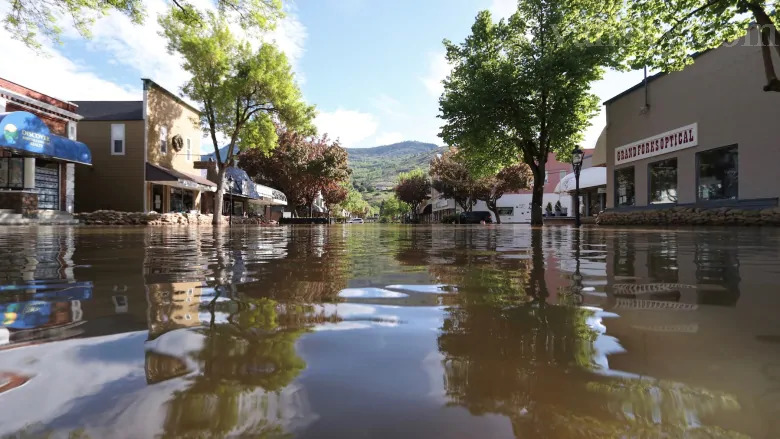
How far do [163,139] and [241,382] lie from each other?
30936mm

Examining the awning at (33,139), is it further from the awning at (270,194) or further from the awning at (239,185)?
the awning at (270,194)

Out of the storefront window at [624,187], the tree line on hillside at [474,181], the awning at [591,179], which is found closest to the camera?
the storefront window at [624,187]

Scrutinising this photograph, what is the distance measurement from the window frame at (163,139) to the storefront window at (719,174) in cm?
2927

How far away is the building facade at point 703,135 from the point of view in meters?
14.3

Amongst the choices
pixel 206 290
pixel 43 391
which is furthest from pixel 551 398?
pixel 206 290

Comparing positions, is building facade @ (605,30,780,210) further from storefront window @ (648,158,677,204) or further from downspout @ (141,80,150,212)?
downspout @ (141,80,150,212)

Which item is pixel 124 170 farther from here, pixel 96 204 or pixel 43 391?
pixel 43 391

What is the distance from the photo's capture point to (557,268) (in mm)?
3578

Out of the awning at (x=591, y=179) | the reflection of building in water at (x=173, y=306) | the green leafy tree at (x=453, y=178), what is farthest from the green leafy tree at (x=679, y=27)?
the green leafy tree at (x=453, y=178)

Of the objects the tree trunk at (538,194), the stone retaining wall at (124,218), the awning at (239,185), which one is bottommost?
the stone retaining wall at (124,218)

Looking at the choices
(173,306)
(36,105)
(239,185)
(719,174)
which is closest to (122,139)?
(36,105)

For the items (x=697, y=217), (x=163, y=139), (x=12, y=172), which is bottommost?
(x=697, y=217)

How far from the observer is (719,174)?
16078mm

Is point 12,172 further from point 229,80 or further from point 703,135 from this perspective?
point 703,135
